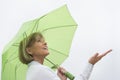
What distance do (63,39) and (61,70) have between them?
5.52 ft

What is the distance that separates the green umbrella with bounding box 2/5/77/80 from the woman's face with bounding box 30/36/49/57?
0.85 metres

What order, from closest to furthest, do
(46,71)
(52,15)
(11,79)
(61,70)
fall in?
(46,71)
(61,70)
(11,79)
(52,15)

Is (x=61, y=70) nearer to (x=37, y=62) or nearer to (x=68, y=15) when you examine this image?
(x=37, y=62)

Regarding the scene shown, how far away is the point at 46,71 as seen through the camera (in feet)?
19.4

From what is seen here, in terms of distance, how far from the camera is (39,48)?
20.8 feet

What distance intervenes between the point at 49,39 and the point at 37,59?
77.5 inches

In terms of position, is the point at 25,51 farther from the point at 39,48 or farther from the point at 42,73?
the point at 42,73

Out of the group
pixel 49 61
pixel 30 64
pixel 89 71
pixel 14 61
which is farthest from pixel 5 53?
pixel 89 71

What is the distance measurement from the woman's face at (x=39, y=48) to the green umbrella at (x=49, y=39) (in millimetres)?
854

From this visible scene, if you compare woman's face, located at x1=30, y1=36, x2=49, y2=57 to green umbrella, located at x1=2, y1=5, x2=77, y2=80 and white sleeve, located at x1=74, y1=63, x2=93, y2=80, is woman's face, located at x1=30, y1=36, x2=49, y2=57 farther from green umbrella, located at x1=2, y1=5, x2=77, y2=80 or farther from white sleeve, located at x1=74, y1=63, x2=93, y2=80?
green umbrella, located at x1=2, y1=5, x2=77, y2=80

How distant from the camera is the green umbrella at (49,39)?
7.52m

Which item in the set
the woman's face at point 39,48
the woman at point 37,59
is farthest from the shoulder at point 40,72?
the woman's face at point 39,48

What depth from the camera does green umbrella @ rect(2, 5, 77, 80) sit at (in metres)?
7.52

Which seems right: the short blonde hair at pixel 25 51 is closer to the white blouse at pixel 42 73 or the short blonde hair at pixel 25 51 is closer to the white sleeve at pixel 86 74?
the white blouse at pixel 42 73
